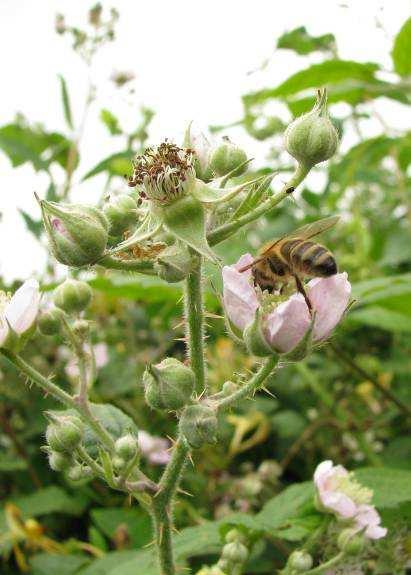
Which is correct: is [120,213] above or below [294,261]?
above

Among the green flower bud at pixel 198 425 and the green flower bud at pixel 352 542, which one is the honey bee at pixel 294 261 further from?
the green flower bud at pixel 352 542

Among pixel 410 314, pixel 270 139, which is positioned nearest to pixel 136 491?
pixel 410 314

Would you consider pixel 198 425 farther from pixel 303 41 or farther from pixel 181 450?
pixel 303 41

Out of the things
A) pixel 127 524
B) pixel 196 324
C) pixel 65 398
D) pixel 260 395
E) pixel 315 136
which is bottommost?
pixel 260 395

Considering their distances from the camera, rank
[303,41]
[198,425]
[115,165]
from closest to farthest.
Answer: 1. [198,425]
2. [303,41]
3. [115,165]

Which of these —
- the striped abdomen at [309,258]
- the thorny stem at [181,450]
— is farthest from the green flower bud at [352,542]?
the striped abdomen at [309,258]

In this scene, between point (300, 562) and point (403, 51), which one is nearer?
point (300, 562)

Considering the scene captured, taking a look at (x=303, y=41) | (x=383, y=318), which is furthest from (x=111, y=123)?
(x=383, y=318)
